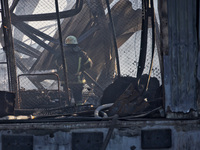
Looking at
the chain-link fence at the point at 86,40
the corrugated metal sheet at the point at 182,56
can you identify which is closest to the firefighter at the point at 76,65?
the chain-link fence at the point at 86,40

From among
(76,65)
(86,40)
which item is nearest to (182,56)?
(76,65)

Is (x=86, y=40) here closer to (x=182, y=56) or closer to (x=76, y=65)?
(x=76, y=65)

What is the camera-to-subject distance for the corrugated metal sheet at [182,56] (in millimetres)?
2195

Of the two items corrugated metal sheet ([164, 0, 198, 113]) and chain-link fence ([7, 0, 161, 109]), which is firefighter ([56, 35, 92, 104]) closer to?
chain-link fence ([7, 0, 161, 109])

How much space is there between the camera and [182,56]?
220 cm

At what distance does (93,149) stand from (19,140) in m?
0.57

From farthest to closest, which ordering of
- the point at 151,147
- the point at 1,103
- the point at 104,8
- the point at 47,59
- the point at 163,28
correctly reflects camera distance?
the point at 47,59, the point at 104,8, the point at 1,103, the point at 163,28, the point at 151,147

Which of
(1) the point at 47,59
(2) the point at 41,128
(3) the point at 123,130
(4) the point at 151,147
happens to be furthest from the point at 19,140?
(1) the point at 47,59

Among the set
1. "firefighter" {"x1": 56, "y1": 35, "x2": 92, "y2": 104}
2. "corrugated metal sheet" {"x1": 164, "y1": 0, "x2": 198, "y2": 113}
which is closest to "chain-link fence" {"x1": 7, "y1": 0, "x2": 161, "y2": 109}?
"firefighter" {"x1": 56, "y1": 35, "x2": 92, "y2": 104}

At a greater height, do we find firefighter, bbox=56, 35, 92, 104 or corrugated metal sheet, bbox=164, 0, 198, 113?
firefighter, bbox=56, 35, 92, 104

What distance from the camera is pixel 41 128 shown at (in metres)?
2.16

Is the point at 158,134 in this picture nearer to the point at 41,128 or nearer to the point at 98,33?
the point at 41,128

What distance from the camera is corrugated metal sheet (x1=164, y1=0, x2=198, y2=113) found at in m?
2.20

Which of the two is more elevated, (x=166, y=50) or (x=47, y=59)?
(x=47, y=59)
